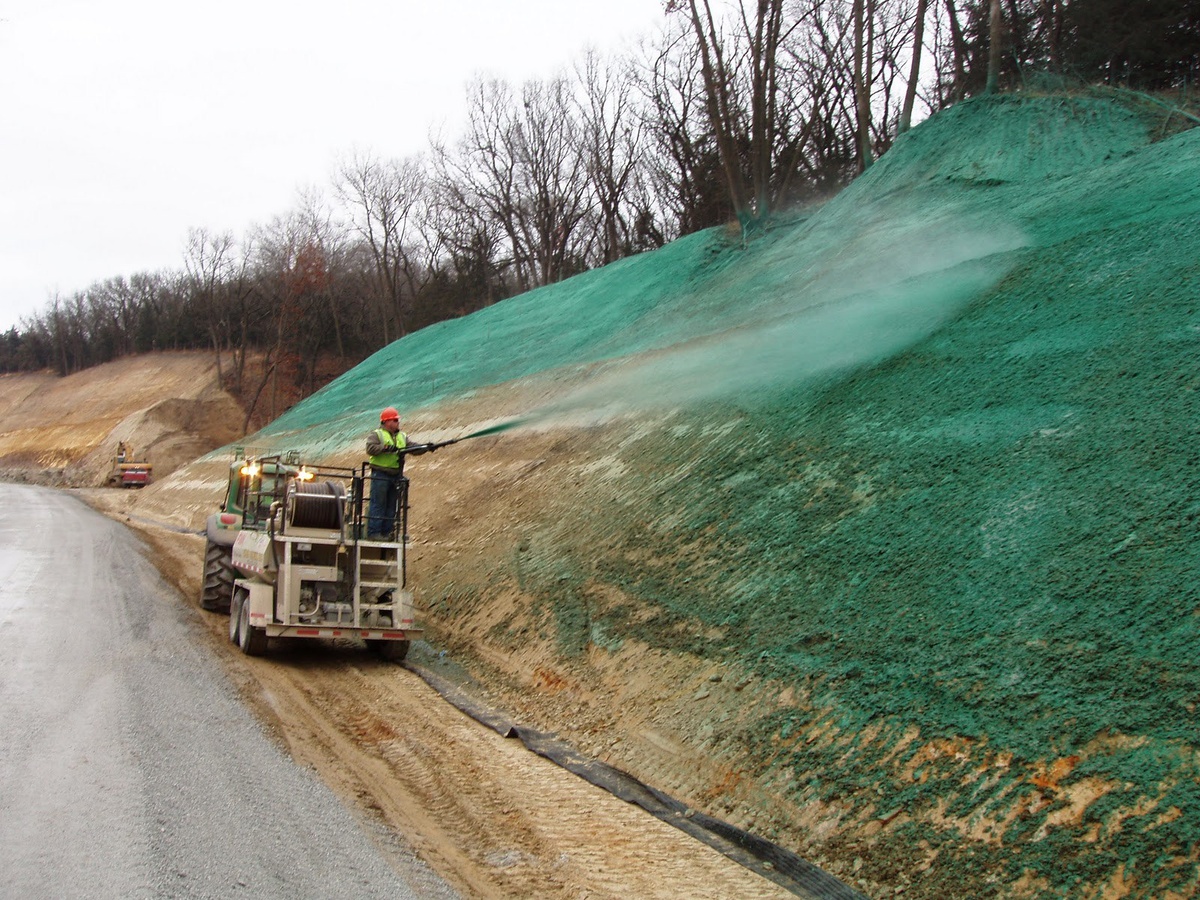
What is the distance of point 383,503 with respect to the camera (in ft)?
35.2

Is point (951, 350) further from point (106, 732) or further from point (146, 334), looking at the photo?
point (146, 334)

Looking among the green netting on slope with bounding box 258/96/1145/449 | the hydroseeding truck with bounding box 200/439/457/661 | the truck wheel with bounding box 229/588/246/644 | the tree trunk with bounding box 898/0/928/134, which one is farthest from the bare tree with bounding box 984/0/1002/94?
the truck wheel with bounding box 229/588/246/644

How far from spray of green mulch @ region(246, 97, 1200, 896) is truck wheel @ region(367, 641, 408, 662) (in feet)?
5.30

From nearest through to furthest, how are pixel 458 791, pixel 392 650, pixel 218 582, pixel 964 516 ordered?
pixel 458 791, pixel 964 516, pixel 392 650, pixel 218 582

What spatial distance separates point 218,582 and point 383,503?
3.34 meters

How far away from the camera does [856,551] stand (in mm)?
7859

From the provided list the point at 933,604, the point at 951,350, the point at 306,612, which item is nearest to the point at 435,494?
the point at 306,612

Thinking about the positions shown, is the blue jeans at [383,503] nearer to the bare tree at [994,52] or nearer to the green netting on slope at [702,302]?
the green netting on slope at [702,302]

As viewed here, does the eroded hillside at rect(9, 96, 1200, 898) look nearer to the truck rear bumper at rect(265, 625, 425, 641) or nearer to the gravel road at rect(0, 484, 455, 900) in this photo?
the truck rear bumper at rect(265, 625, 425, 641)

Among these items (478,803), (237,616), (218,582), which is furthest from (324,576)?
(478,803)

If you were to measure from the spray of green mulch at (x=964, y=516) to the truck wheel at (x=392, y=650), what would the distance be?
63.5 inches

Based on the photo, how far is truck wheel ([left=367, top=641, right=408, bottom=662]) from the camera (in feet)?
33.5

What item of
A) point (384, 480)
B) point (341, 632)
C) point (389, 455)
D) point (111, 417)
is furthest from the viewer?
point (111, 417)

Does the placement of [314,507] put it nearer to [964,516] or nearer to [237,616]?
[237,616]
